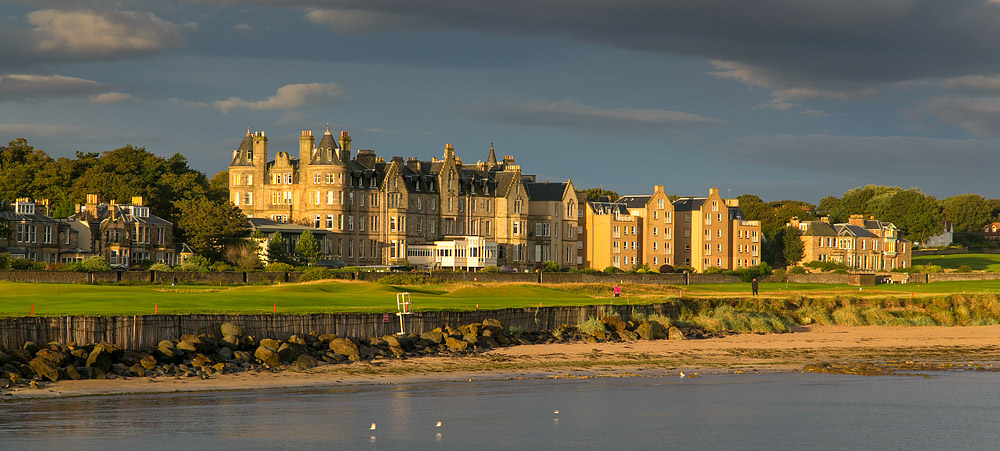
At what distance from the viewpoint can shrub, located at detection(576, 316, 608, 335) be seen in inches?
1949

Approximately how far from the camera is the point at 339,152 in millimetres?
109375

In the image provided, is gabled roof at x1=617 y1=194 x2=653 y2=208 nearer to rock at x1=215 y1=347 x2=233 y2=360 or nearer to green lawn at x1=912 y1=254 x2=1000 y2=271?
green lawn at x1=912 y1=254 x2=1000 y2=271

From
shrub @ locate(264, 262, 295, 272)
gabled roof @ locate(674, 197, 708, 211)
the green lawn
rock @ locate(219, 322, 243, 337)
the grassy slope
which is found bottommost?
rock @ locate(219, 322, 243, 337)

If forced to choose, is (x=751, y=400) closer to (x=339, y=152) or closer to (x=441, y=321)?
(x=441, y=321)

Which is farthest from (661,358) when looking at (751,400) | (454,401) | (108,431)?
(108,431)

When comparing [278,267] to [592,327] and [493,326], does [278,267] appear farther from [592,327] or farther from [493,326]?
[493,326]

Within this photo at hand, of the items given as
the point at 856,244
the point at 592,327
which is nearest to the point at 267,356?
the point at 592,327

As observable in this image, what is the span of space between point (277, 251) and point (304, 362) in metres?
59.9

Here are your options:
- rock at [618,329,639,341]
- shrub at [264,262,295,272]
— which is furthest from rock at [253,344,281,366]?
shrub at [264,262,295,272]

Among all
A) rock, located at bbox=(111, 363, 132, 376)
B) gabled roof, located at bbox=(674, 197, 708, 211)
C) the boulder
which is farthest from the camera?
gabled roof, located at bbox=(674, 197, 708, 211)

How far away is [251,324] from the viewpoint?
39.2 meters

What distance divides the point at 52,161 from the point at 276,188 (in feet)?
81.0

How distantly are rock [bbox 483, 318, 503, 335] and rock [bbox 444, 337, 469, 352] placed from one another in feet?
8.71

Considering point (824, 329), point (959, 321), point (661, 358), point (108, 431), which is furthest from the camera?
point (959, 321)
